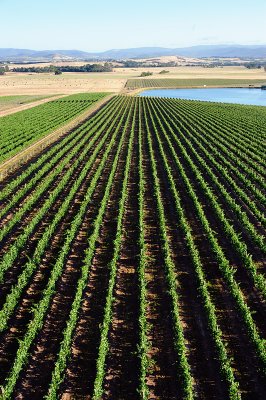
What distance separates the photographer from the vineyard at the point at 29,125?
45231 millimetres

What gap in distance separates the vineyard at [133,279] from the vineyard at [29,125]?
871 cm

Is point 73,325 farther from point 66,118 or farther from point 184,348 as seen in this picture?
point 66,118

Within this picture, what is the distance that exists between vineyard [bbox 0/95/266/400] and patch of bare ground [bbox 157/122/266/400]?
55 millimetres

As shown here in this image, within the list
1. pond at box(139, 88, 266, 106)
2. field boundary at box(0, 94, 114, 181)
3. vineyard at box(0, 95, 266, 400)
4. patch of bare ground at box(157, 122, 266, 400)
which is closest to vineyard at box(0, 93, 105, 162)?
field boundary at box(0, 94, 114, 181)

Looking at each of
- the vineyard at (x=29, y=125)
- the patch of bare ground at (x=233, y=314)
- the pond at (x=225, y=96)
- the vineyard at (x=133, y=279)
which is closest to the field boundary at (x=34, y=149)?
the vineyard at (x=29, y=125)

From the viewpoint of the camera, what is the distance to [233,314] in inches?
668

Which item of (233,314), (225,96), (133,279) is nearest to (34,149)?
(133,279)

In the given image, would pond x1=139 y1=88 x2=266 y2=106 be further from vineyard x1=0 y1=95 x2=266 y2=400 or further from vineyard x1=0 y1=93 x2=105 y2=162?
vineyard x1=0 y1=95 x2=266 y2=400

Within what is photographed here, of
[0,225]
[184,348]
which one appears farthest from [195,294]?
[0,225]

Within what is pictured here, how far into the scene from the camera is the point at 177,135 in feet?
171

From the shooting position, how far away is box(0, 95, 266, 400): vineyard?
13914 millimetres

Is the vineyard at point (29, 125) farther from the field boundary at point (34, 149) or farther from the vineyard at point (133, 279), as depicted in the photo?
the vineyard at point (133, 279)

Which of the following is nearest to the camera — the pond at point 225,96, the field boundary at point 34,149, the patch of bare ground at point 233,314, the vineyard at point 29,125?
the patch of bare ground at point 233,314

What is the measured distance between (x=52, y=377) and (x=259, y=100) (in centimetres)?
11028
